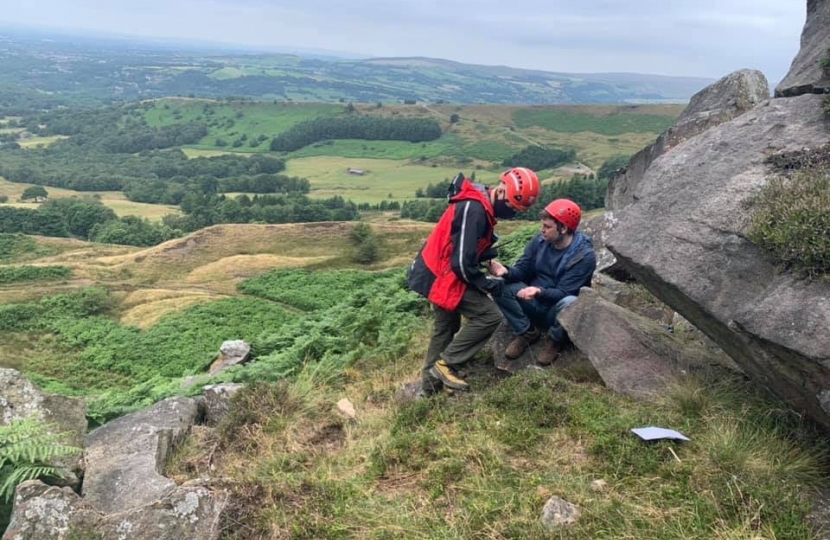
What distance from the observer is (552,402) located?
22.8ft

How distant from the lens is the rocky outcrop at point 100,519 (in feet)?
16.4

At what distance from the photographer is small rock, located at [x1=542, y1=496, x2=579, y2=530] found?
4.95 metres

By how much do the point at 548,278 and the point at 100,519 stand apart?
6.26 metres

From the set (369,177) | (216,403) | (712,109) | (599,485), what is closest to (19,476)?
(216,403)

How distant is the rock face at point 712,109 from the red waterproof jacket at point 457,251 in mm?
6558

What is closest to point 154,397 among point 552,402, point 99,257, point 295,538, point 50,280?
point 295,538

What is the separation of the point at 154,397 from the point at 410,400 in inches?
214

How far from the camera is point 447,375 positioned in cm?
809

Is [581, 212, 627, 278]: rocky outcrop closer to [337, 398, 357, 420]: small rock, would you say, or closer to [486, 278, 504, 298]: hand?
[486, 278, 504, 298]: hand

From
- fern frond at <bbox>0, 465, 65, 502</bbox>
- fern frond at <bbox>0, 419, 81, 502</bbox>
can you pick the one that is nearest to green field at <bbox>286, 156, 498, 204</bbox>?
fern frond at <bbox>0, 419, 81, 502</bbox>

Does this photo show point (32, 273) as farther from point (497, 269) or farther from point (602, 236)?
point (497, 269)

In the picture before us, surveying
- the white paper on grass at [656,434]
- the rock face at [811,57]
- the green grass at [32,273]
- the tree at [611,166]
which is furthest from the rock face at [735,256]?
the tree at [611,166]

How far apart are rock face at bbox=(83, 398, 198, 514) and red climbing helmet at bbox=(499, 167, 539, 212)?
492 cm

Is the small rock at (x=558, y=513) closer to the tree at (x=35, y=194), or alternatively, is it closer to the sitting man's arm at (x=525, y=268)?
the sitting man's arm at (x=525, y=268)
